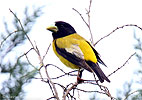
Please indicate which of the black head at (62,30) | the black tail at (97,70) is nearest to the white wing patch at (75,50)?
the black tail at (97,70)

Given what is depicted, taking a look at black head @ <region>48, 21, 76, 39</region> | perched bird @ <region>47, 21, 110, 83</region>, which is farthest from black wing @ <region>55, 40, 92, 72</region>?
black head @ <region>48, 21, 76, 39</region>

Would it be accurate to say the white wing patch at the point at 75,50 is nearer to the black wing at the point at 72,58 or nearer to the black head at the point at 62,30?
the black wing at the point at 72,58

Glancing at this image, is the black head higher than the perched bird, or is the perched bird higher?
the black head

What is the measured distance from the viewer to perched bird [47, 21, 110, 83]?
438 centimetres

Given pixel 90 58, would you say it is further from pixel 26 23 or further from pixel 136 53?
pixel 26 23

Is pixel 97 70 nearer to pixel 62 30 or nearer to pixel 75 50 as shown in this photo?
pixel 75 50

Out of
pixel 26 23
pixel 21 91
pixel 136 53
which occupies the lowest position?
pixel 136 53

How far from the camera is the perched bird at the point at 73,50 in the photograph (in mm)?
4375

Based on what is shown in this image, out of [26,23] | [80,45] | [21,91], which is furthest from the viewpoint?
[80,45]

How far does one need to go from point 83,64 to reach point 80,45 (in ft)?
1.61

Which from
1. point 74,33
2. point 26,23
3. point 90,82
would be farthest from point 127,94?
point 74,33

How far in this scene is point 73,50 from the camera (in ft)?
15.2

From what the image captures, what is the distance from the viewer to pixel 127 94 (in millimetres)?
2990

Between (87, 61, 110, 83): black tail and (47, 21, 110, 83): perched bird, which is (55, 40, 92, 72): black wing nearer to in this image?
(47, 21, 110, 83): perched bird
